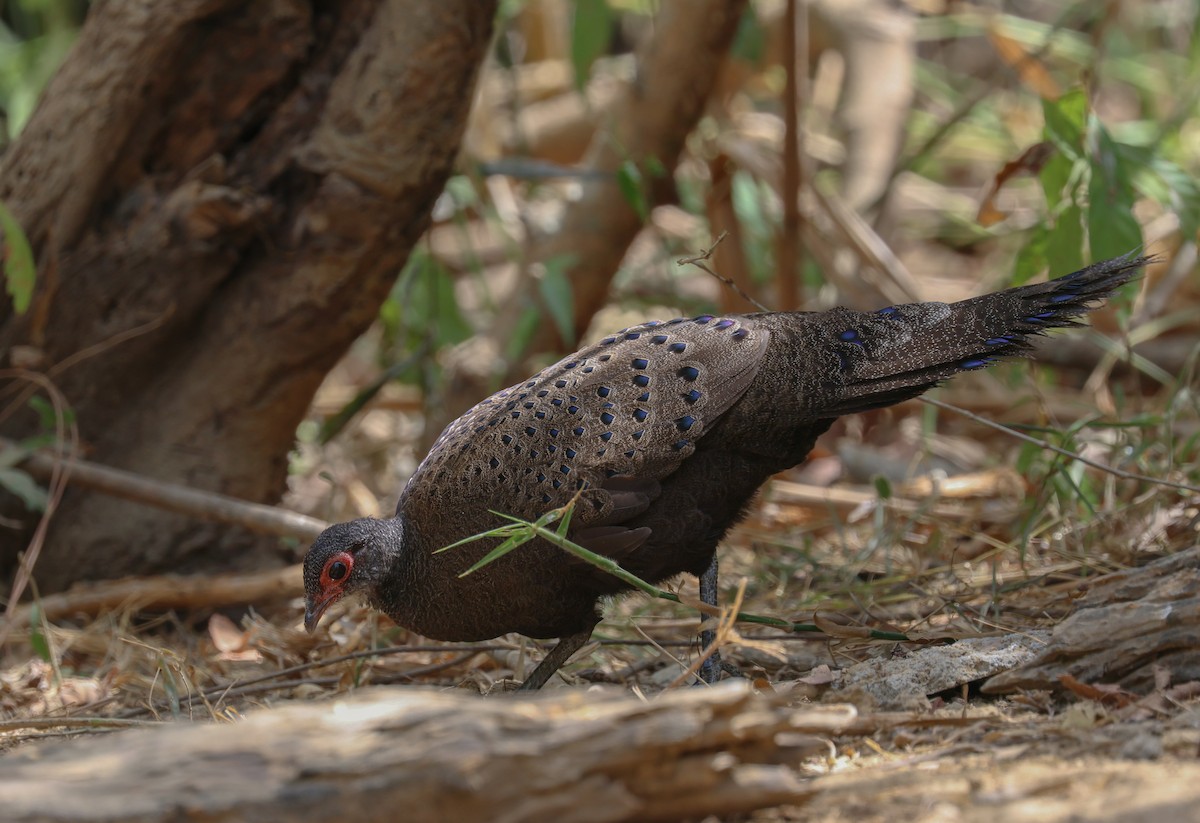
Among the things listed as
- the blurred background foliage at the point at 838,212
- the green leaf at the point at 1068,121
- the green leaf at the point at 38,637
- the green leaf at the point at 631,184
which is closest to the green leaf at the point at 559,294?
the blurred background foliage at the point at 838,212

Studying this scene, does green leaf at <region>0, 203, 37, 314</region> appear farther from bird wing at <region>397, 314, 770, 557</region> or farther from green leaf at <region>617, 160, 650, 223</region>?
green leaf at <region>617, 160, 650, 223</region>

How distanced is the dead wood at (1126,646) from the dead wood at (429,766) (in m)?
0.92

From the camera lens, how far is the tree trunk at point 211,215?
4383 mm

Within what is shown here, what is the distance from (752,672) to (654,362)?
3.06ft

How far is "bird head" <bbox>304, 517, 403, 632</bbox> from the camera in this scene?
3.45 meters

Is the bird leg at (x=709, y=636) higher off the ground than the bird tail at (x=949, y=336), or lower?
lower


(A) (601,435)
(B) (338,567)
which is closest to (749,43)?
(A) (601,435)

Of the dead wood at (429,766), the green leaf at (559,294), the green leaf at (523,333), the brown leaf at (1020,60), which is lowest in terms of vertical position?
the dead wood at (429,766)

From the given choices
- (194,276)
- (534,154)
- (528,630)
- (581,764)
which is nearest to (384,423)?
(534,154)

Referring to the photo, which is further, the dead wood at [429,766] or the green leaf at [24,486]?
the green leaf at [24,486]

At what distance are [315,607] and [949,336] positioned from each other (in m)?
1.87

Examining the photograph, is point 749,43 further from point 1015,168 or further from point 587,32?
point 1015,168

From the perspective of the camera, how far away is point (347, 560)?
135 inches

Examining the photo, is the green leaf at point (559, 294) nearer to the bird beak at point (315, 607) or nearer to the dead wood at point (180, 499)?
the dead wood at point (180, 499)
